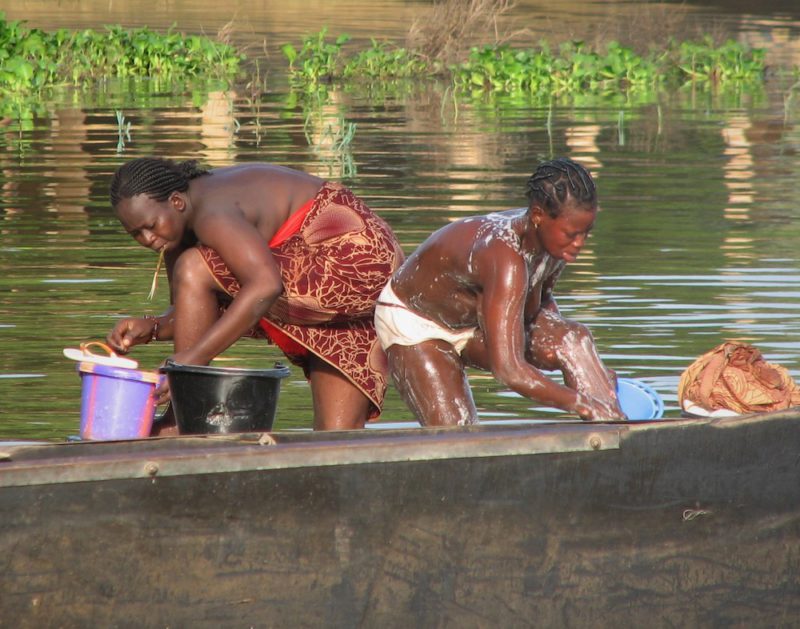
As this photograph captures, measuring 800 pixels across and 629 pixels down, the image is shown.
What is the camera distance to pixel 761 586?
4.25 meters

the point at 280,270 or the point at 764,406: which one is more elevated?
the point at 280,270

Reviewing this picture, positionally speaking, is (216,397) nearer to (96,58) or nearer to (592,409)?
(592,409)

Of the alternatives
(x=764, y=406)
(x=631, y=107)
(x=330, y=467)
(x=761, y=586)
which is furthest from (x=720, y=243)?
(x=631, y=107)

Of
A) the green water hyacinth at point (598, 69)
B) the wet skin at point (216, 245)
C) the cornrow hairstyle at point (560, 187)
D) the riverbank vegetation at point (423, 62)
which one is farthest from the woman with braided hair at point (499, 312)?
the green water hyacinth at point (598, 69)

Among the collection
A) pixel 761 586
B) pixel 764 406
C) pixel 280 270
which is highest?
pixel 280 270

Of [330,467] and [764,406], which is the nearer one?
[330,467]

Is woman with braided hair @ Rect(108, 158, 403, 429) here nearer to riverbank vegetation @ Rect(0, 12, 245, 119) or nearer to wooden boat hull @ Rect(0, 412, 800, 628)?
wooden boat hull @ Rect(0, 412, 800, 628)

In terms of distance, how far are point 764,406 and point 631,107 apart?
13150mm

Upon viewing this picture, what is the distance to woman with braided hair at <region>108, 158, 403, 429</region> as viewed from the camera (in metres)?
4.88

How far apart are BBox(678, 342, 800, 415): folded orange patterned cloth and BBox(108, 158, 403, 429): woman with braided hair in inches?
43.8

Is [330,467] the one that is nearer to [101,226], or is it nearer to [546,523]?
[546,523]

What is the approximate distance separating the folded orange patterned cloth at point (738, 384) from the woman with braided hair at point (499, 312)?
11.0 inches

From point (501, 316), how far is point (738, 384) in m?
0.85

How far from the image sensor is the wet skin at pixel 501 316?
175 inches
